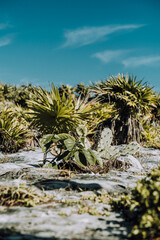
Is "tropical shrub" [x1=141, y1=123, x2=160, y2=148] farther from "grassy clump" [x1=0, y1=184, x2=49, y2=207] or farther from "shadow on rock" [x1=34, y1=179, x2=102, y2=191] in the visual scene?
"grassy clump" [x1=0, y1=184, x2=49, y2=207]

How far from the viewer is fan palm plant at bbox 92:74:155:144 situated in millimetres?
7395

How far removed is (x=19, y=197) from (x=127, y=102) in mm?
5982

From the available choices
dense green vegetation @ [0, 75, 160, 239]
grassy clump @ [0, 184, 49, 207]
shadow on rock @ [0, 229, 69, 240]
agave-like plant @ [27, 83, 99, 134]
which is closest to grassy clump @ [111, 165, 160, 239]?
dense green vegetation @ [0, 75, 160, 239]

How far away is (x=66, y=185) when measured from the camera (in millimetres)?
2352

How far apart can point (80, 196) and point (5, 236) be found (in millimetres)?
921

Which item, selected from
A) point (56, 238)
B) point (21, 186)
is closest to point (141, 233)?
point (56, 238)

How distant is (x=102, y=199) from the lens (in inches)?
77.0

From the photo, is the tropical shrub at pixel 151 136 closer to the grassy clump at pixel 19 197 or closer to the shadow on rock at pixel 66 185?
the shadow on rock at pixel 66 185

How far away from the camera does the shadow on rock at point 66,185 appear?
89.4 inches

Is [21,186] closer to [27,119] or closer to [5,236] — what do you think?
[5,236]

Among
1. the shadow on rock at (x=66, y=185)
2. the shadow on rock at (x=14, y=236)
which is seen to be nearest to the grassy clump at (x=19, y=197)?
the shadow on rock at (x=66, y=185)

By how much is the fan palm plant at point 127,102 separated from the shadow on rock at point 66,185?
5122mm

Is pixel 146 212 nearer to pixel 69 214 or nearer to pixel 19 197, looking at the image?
pixel 69 214

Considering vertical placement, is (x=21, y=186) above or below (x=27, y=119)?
below
